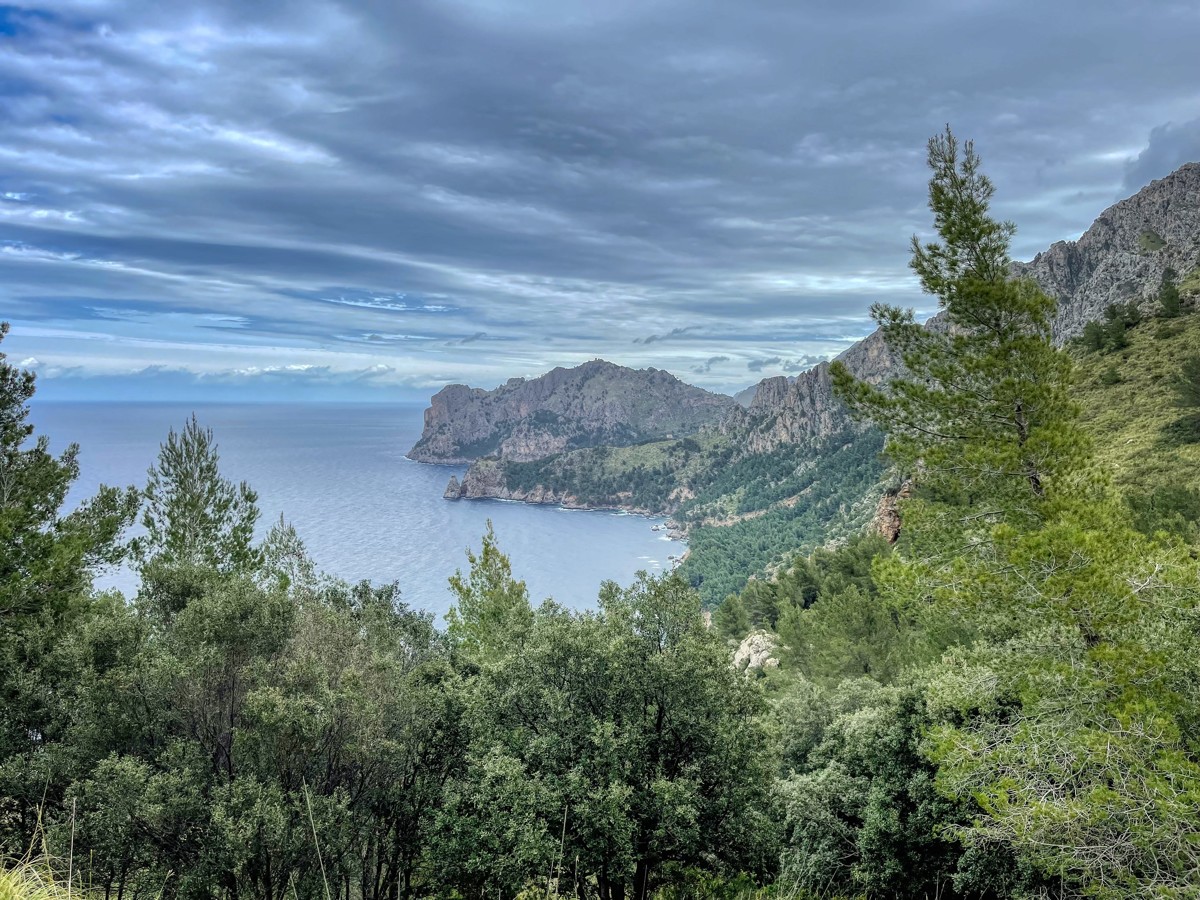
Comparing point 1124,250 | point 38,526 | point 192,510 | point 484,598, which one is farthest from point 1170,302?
point 1124,250

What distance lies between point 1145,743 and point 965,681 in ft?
9.49

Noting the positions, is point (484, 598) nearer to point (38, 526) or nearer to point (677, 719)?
point (38, 526)

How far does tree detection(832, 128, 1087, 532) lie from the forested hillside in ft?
0.21

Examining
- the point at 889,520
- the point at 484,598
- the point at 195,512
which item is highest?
the point at 195,512

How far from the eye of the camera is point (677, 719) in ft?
50.7

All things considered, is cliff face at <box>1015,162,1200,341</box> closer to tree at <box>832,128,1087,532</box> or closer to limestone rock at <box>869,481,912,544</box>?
limestone rock at <box>869,481,912,544</box>

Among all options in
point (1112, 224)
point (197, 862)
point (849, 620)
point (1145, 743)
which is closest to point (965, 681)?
point (1145, 743)

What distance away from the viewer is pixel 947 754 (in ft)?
41.1

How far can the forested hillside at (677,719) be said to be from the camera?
11211 millimetres

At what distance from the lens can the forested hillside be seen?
36.8 feet

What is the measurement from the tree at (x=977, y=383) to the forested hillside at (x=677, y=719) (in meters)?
0.06

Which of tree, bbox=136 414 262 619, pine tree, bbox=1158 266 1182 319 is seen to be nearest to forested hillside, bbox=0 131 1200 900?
tree, bbox=136 414 262 619

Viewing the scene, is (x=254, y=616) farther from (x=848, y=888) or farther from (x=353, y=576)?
(x=353, y=576)

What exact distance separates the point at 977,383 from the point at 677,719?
9.79 meters
